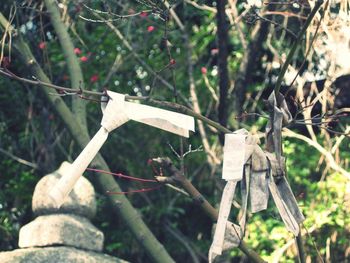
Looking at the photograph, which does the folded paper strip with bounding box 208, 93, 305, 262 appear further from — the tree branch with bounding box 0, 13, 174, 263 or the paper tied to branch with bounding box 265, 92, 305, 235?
the tree branch with bounding box 0, 13, 174, 263

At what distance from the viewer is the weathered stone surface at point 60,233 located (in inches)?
195

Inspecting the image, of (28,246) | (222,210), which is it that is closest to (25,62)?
(28,246)

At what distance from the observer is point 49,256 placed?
4770mm

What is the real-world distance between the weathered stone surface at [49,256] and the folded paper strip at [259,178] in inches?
48.7

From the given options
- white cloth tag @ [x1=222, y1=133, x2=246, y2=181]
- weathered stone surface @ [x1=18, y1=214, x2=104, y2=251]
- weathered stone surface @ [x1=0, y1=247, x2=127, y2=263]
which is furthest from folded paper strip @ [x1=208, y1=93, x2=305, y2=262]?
weathered stone surface @ [x1=18, y1=214, x2=104, y2=251]

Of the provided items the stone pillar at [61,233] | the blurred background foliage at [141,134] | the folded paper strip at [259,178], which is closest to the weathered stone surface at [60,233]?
the stone pillar at [61,233]

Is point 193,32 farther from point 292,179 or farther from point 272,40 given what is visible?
point 292,179

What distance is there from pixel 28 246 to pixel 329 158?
2882 mm

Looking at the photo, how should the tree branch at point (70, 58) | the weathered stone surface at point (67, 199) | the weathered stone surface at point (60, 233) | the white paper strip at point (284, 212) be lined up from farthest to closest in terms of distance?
1. the tree branch at point (70, 58)
2. the weathered stone surface at point (67, 199)
3. the weathered stone surface at point (60, 233)
4. the white paper strip at point (284, 212)

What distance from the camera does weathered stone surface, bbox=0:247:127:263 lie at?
4.72 meters

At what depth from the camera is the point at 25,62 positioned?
5.70 meters

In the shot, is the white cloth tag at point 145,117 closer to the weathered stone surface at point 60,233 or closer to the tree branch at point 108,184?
the weathered stone surface at point 60,233

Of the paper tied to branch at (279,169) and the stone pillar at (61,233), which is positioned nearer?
the paper tied to branch at (279,169)

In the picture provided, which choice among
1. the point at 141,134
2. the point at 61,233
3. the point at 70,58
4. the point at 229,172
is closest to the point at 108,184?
the point at 61,233
